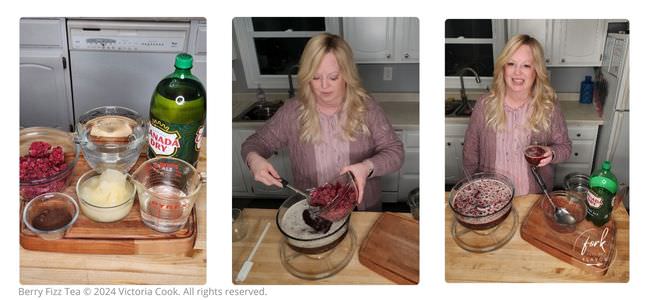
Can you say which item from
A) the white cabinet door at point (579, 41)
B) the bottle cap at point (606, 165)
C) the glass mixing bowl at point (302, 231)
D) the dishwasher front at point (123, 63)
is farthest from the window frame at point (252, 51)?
the bottle cap at point (606, 165)

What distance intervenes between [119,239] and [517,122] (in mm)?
711

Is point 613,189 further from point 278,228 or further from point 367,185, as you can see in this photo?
point 278,228

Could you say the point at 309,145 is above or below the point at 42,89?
below

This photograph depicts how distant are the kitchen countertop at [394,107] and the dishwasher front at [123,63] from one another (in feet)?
0.46

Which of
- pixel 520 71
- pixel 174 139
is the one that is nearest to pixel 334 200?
pixel 174 139

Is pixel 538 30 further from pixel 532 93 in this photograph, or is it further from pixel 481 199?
pixel 481 199

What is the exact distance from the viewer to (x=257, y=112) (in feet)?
3.30

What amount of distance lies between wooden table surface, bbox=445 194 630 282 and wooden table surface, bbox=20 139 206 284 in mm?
440

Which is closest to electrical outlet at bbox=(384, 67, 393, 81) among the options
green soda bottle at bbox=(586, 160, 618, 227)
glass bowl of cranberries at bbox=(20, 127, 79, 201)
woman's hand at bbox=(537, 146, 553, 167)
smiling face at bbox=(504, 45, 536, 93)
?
smiling face at bbox=(504, 45, 536, 93)

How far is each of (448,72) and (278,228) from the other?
1.32 ft

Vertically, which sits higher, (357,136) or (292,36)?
(292,36)

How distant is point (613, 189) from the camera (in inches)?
41.3
